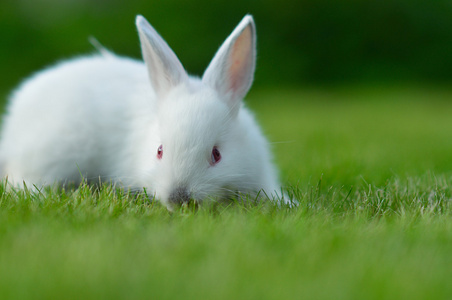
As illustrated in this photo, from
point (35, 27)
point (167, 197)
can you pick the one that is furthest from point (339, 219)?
point (35, 27)

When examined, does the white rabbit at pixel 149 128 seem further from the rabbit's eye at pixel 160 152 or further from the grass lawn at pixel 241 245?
the grass lawn at pixel 241 245

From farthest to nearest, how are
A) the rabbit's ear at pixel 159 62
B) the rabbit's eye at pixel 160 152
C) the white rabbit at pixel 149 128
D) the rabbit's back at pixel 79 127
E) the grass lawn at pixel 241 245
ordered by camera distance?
the rabbit's back at pixel 79 127 → the rabbit's ear at pixel 159 62 → the rabbit's eye at pixel 160 152 → the white rabbit at pixel 149 128 → the grass lawn at pixel 241 245

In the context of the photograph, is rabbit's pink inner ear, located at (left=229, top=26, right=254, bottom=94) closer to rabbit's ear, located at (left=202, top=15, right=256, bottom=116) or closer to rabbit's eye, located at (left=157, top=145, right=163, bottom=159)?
rabbit's ear, located at (left=202, top=15, right=256, bottom=116)

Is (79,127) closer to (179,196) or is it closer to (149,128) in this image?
(149,128)

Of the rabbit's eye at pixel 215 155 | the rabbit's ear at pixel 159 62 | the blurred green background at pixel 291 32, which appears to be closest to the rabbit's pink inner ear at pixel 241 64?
the rabbit's ear at pixel 159 62

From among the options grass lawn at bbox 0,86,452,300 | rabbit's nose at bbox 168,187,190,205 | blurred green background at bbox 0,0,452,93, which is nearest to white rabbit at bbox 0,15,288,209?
rabbit's nose at bbox 168,187,190,205

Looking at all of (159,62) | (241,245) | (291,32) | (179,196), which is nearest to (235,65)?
(159,62)

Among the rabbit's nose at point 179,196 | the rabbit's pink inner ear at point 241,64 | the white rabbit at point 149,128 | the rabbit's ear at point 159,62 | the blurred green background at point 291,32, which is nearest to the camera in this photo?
the rabbit's nose at point 179,196

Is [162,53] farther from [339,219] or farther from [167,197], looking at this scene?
[339,219]
